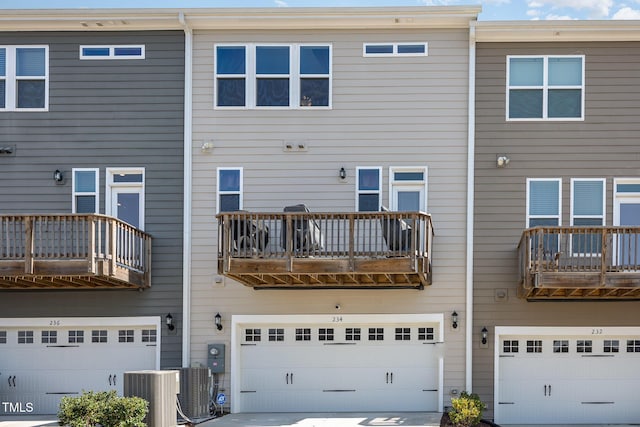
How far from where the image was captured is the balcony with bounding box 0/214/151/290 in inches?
526

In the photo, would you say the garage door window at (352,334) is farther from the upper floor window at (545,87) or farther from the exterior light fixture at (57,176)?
the exterior light fixture at (57,176)

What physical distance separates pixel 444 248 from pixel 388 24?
14.3 ft

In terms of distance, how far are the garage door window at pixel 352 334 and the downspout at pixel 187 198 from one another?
295 centimetres

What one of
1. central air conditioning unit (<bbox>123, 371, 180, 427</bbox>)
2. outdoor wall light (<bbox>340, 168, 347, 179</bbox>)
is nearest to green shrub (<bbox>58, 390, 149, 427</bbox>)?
central air conditioning unit (<bbox>123, 371, 180, 427</bbox>)

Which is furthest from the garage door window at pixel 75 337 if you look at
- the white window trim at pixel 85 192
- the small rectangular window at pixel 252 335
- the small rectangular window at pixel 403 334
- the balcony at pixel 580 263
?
the balcony at pixel 580 263

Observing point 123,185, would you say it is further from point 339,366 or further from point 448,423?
point 448,423

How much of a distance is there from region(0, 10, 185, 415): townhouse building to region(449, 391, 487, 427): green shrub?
521cm

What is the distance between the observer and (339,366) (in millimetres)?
15258

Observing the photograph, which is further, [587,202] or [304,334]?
[304,334]

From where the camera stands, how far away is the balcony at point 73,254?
13.4m

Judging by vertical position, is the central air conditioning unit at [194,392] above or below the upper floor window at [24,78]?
below

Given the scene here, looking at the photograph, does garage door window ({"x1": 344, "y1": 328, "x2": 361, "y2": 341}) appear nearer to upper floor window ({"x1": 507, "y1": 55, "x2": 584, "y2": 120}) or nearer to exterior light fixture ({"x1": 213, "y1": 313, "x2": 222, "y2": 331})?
exterior light fixture ({"x1": 213, "y1": 313, "x2": 222, "y2": 331})

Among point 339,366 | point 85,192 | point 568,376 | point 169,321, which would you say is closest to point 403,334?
point 339,366

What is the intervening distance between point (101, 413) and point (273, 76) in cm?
699
